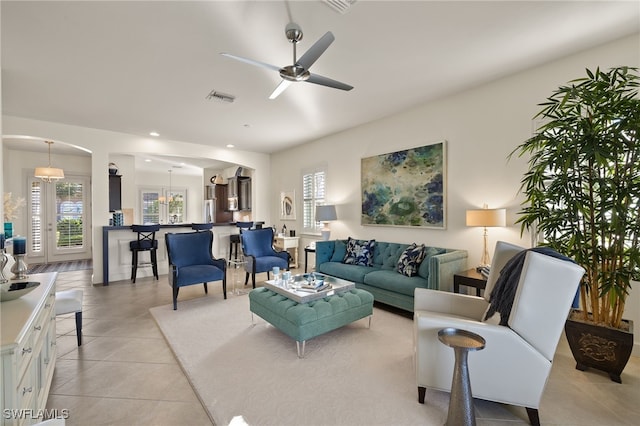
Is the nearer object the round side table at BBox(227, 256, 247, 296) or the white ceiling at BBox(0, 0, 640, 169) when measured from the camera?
the white ceiling at BBox(0, 0, 640, 169)

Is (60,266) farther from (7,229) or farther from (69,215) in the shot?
(7,229)

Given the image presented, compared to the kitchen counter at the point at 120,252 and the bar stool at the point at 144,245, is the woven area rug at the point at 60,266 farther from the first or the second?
the bar stool at the point at 144,245

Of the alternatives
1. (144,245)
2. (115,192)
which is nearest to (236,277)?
(144,245)

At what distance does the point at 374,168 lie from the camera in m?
5.00

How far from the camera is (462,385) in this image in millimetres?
1701

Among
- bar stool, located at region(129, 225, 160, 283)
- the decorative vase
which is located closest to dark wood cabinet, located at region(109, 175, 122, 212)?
bar stool, located at region(129, 225, 160, 283)

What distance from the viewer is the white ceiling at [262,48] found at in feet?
7.52

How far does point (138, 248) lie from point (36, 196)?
4140 millimetres

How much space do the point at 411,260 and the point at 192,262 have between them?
3314 mm

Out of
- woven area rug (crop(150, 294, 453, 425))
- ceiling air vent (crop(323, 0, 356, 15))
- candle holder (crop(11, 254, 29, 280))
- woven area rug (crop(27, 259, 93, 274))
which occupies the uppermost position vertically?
ceiling air vent (crop(323, 0, 356, 15))

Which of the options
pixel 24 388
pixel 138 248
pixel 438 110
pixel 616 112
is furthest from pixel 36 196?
pixel 616 112

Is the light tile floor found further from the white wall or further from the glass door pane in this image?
the glass door pane

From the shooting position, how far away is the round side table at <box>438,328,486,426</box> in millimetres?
1671

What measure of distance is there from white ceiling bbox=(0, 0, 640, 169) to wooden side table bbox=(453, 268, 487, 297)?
Answer: 2.35m
